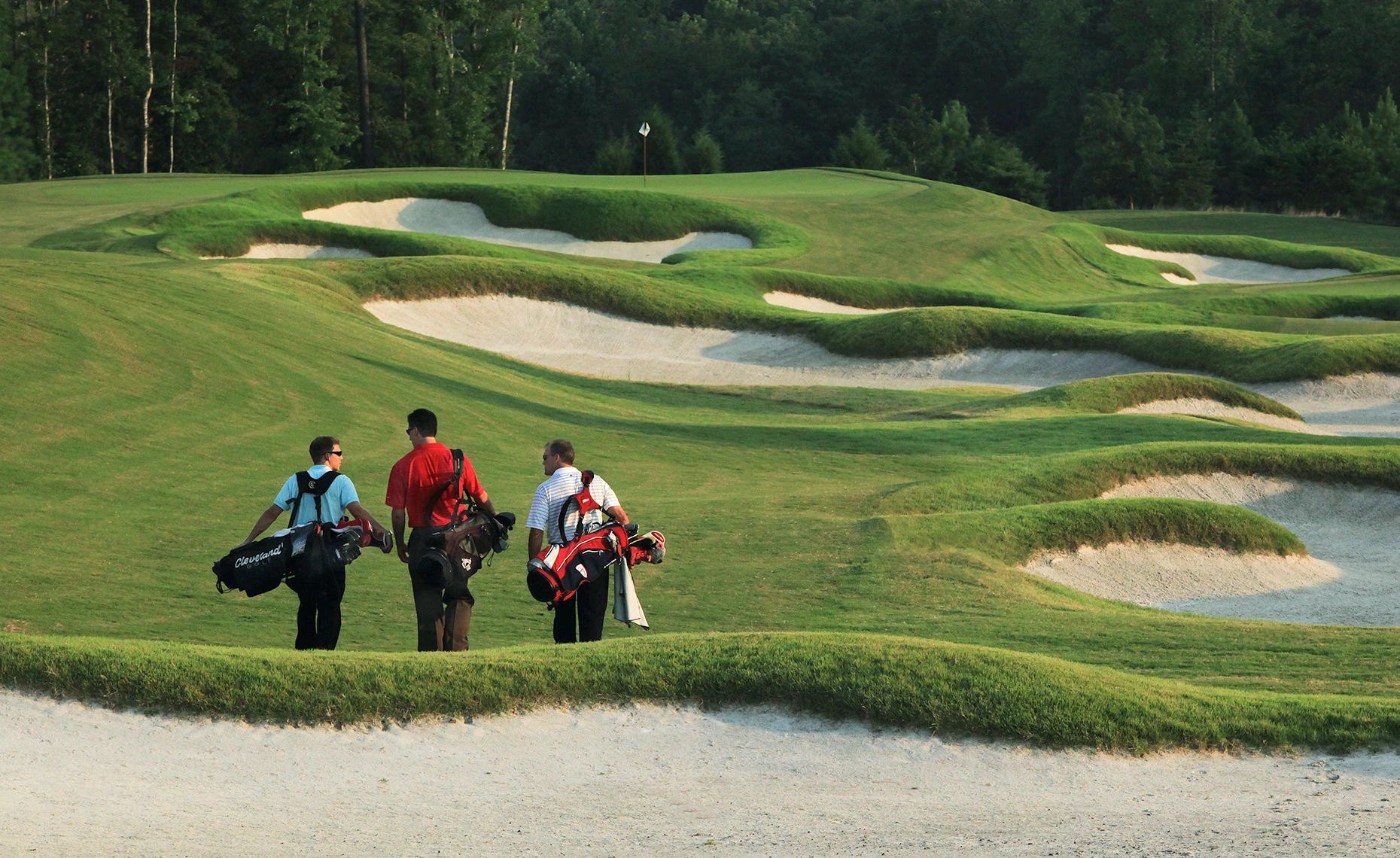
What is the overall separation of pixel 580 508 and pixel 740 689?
1883 millimetres

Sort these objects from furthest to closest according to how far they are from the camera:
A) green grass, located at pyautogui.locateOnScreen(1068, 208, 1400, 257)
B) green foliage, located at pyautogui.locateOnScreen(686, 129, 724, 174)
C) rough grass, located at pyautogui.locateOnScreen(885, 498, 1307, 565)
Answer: green foliage, located at pyautogui.locateOnScreen(686, 129, 724, 174) → green grass, located at pyautogui.locateOnScreen(1068, 208, 1400, 257) → rough grass, located at pyautogui.locateOnScreen(885, 498, 1307, 565)

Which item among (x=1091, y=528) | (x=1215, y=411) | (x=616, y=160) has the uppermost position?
(x=616, y=160)

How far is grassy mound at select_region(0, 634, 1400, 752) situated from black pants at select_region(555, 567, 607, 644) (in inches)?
31.3

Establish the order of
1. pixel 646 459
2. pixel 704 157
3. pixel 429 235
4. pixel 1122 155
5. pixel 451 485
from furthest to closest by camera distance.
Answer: pixel 1122 155, pixel 704 157, pixel 429 235, pixel 646 459, pixel 451 485

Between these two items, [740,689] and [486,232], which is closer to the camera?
[740,689]

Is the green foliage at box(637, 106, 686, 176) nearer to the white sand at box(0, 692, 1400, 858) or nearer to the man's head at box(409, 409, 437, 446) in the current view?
the man's head at box(409, 409, 437, 446)

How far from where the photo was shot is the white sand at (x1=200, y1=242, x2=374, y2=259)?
135 feet

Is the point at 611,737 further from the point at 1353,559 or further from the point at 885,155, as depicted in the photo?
the point at 885,155

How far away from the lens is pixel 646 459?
22156 mm

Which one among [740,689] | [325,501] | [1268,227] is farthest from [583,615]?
[1268,227]

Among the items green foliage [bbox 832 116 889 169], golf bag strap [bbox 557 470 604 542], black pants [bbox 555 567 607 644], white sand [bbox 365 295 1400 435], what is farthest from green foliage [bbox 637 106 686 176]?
golf bag strap [bbox 557 470 604 542]

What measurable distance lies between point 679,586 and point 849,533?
9.56 feet

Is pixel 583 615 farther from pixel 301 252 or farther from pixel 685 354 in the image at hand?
pixel 301 252

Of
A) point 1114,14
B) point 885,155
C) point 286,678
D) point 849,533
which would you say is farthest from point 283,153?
point 286,678
